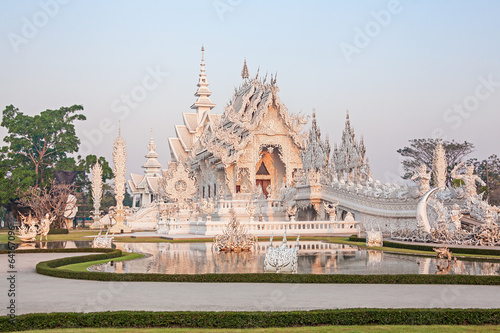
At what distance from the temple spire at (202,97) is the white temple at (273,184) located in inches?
418

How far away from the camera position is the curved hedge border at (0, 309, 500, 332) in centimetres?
749

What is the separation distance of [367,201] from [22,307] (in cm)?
1954

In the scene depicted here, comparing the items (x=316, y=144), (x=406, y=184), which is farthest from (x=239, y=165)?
(x=406, y=184)

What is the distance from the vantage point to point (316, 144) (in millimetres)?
35844

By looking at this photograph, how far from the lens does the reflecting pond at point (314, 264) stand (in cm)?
1241

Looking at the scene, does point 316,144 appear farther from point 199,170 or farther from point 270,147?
point 199,170

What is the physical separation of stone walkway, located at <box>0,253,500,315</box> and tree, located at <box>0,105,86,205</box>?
128ft

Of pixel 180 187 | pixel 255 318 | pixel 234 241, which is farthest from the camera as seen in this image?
pixel 180 187

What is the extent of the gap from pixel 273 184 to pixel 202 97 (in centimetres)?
2266

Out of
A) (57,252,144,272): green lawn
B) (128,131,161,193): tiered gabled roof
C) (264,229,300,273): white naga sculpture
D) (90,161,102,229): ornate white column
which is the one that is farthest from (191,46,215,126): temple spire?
(264,229,300,273): white naga sculpture

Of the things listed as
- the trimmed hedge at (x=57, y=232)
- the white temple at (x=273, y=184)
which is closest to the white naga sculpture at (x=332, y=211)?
the white temple at (x=273, y=184)

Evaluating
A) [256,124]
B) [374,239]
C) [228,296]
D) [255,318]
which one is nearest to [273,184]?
[256,124]

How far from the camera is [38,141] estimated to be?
165 feet

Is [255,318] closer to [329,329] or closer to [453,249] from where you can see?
[329,329]
